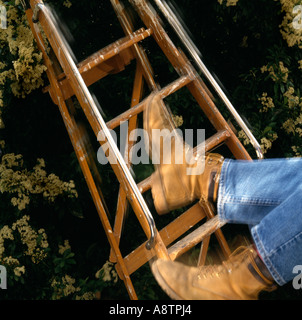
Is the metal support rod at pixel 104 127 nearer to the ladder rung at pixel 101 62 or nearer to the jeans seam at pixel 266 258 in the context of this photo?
the ladder rung at pixel 101 62

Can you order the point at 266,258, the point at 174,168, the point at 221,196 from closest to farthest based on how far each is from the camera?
the point at 266,258 → the point at 221,196 → the point at 174,168

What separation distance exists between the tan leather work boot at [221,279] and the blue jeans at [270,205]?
0.08 metres

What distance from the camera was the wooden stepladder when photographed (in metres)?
1.88

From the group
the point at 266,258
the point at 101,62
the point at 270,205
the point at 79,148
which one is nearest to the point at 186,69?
the point at 101,62

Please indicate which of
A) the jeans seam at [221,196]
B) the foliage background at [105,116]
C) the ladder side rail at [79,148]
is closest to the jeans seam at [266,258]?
the jeans seam at [221,196]

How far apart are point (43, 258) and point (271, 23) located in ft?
7.22

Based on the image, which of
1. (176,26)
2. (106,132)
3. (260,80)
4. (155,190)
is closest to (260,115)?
(260,80)

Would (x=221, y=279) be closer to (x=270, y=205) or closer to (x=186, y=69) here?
(x=270, y=205)

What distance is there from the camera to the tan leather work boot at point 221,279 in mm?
1613

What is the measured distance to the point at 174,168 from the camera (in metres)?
1.93

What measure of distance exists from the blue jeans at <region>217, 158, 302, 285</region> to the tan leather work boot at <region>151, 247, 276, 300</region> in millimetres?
80

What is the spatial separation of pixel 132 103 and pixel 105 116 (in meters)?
0.21
